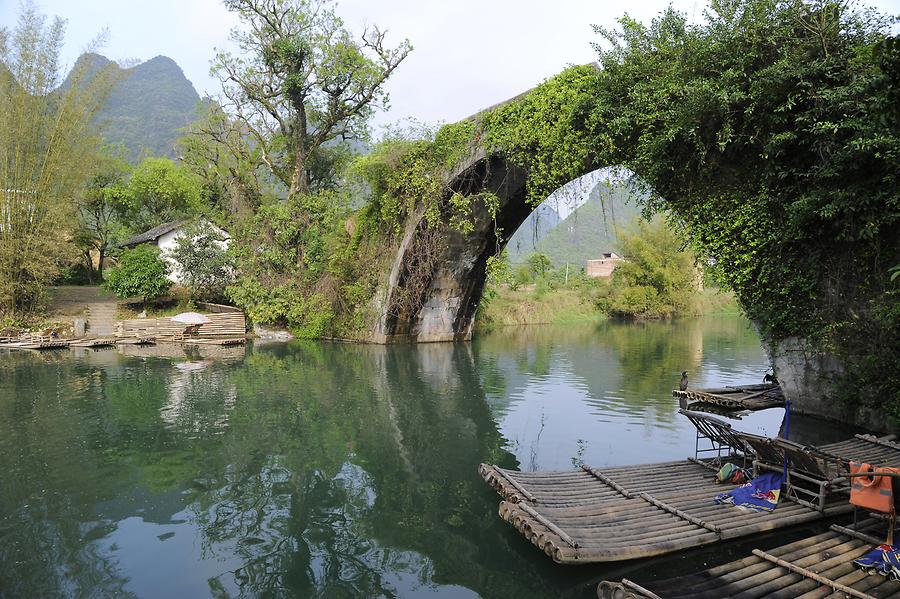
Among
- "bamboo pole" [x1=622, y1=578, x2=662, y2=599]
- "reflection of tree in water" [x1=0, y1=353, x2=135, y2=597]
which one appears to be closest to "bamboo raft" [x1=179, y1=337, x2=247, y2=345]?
"reflection of tree in water" [x1=0, y1=353, x2=135, y2=597]

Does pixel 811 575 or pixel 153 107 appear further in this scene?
pixel 153 107

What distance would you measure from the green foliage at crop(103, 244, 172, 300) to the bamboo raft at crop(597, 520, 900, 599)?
75.4ft

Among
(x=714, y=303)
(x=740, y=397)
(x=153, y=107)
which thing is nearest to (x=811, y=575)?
(x=740, y=397)

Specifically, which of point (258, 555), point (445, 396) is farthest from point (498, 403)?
point (258, 555)

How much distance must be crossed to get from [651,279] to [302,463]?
3017cm

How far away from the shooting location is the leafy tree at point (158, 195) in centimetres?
3180

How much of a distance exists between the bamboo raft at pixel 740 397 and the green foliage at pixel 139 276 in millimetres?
20235

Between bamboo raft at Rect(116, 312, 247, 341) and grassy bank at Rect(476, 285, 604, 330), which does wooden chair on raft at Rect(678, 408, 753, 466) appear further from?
grassy bank at Rect(476, 285, 604, 330)

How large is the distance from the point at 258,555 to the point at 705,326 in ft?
92.9

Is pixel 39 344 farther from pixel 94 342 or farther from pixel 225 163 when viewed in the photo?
pixel 225 163

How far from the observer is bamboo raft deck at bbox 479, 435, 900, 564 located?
498cm

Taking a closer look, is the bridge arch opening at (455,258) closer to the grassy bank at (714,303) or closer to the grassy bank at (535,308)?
the grassy bank at (535,308)

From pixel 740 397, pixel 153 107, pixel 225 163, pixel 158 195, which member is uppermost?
pixel 153 107

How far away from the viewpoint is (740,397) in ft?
33.4
